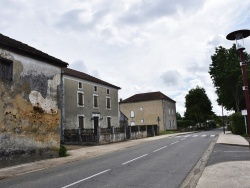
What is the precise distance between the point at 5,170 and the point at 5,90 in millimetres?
3946

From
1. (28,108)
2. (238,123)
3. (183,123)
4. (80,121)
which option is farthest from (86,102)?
(183,123)

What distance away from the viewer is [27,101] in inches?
571

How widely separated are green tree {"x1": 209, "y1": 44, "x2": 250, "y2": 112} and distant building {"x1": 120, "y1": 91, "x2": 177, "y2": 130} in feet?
42.4

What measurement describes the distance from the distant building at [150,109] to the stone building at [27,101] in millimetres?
38355

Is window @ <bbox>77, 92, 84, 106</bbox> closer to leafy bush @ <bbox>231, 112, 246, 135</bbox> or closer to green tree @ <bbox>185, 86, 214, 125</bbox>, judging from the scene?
leafy bush @ <bbox>231, 112, 246, 135</bbox>

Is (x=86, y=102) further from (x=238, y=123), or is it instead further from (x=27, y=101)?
A: (x=238, y=123)

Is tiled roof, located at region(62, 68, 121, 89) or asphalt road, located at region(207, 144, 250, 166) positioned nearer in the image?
asphalt road, located at region(207, 144, 250, 166)

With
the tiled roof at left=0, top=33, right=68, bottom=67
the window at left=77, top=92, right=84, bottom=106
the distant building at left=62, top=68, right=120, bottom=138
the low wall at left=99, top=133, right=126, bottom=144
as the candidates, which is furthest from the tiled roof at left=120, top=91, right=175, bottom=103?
the tiled roof at left=0, top=33, right=68, bottom=67

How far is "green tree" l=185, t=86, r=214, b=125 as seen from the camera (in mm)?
68562

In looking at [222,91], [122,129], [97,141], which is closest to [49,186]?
[97,141]

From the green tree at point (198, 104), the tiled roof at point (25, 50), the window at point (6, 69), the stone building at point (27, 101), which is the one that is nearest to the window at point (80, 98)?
the tiled roof at point (25, 50)

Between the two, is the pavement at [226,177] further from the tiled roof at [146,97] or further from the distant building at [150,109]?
the tiled roof at [146,97]

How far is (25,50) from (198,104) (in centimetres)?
5993

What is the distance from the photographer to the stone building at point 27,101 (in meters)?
13.1
